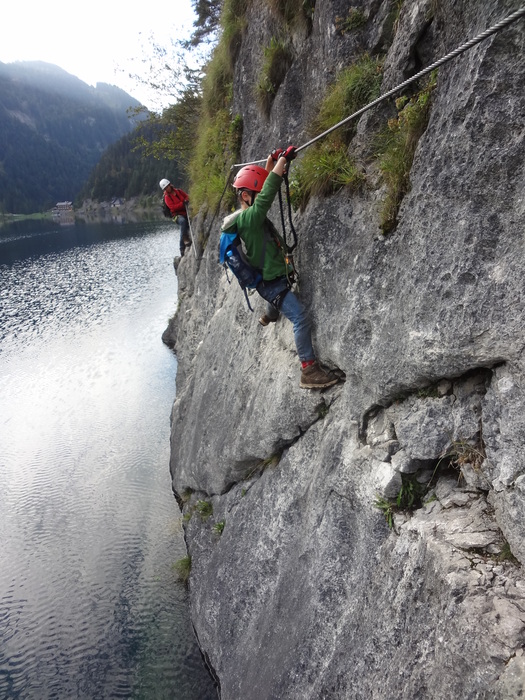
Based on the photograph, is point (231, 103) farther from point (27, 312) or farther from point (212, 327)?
point (27, 312)

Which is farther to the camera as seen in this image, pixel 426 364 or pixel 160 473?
pixel 160 473

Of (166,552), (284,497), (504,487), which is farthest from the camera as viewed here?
(166,552)

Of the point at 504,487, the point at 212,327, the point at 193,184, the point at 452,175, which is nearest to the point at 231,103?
the point at 193,184

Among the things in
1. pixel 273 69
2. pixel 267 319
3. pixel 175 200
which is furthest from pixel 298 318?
pixel 175 200

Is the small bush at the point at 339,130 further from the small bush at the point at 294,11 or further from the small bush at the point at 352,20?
the small bush at the point at 294,11

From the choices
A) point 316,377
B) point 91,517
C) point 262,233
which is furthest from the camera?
point 91,517

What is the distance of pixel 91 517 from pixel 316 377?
12579mm

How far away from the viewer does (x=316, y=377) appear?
20.9 feet

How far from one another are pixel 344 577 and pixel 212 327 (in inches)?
298

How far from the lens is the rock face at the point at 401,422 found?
12.3ft

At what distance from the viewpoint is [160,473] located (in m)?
16.9

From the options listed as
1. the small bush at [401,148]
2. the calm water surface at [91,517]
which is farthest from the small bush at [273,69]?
the calm water surface at [91,517]

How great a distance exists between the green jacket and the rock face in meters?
0.47

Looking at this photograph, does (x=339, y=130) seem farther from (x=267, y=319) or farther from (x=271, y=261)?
(x=267, y=319)
